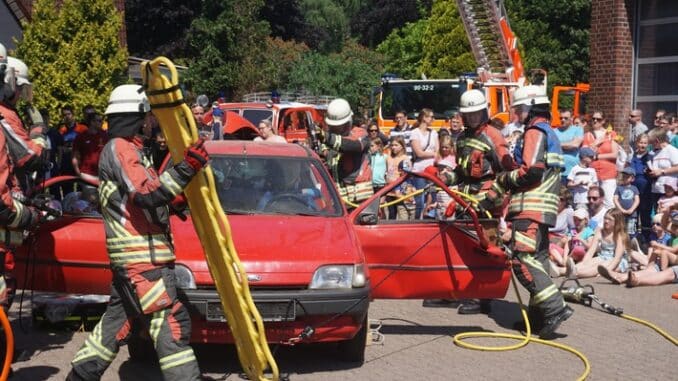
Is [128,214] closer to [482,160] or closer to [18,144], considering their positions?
[18,144]

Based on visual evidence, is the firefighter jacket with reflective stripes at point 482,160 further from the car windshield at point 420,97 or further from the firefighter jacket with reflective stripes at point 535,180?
the car windshield at point 420,97

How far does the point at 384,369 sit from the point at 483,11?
56.1 feet

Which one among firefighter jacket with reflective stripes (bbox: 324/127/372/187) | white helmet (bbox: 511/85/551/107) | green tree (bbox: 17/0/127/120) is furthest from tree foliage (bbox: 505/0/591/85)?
white helmet (bbox: 511/85/551/107)

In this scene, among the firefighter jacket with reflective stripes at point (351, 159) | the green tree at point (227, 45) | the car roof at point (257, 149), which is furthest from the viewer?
the green tree at point (227, 45)

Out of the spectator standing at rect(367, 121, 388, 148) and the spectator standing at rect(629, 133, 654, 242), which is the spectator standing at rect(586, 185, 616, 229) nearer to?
the spectator standing at rect(629, 133, 654, 242)

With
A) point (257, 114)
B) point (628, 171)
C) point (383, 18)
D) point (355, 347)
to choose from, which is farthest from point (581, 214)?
point (383, 18)

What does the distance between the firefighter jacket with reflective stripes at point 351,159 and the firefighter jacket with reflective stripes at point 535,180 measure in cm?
136

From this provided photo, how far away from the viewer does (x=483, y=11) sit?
22719 mm

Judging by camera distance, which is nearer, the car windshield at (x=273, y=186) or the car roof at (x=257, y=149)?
the car windshield at (x=273, y=186)

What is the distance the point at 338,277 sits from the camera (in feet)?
21.0

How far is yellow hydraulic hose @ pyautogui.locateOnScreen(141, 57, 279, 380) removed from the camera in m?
5.14

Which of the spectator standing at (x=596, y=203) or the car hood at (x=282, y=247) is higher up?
the car hood at (x=282, y=247)

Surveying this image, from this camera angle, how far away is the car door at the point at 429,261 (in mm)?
7281

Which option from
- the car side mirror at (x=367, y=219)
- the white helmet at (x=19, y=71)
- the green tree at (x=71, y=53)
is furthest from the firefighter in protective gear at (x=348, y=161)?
the green tree at (x=71, y=53)
